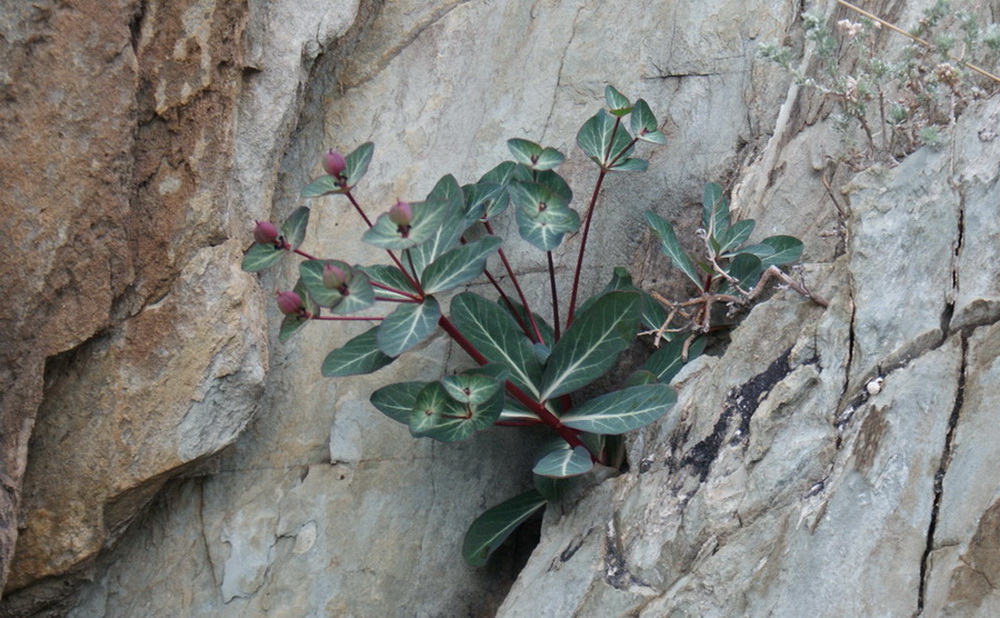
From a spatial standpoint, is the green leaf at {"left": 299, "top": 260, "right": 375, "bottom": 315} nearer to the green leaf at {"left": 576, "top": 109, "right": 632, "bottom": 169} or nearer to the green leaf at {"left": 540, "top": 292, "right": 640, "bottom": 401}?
the green leaf at {"left": 540, "top": 292, "right": 640, "bottom": 401}

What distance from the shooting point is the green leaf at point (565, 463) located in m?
2.41

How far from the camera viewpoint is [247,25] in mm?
2855

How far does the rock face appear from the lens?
80.3 inches

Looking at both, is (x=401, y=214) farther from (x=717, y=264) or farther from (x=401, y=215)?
(x=717, y=264)

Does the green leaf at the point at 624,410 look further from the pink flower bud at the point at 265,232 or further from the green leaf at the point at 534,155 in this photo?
the pink flower bud at the point at 265,232

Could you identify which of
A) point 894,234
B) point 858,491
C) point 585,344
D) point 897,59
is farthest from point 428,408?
point 897,59

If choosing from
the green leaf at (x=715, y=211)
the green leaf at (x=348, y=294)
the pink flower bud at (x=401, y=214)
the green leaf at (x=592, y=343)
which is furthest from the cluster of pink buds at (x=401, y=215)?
the green leaf at (x=715, y=211)

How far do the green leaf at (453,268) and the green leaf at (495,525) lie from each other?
0.75 metres

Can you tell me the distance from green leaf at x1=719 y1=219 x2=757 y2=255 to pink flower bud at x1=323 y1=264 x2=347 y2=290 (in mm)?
1074

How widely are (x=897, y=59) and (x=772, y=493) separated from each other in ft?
4.29

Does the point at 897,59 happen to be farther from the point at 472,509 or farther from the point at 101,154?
the point at 101,154

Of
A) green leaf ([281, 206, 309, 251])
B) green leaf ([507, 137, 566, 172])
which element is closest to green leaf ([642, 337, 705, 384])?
green leaf ([507, 137, 566, 172])

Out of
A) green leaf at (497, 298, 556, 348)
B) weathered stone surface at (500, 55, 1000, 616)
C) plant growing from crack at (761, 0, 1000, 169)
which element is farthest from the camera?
green leaf at (497, 298, 556, 348)

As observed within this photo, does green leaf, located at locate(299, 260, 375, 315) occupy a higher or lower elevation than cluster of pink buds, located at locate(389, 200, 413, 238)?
lower
